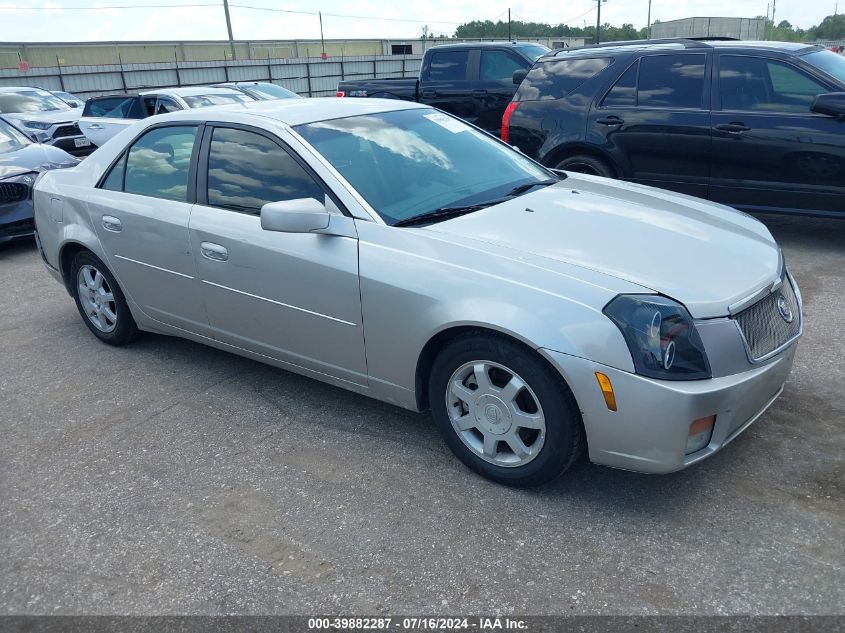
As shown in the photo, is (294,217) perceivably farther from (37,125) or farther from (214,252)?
(37,125)

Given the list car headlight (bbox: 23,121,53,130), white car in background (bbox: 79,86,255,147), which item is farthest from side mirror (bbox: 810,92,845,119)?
car headlight (bbox: 23,121,53,130)

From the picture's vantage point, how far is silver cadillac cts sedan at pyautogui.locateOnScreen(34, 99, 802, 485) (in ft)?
9.12

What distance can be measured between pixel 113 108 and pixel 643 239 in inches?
486

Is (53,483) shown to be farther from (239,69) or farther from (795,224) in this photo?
Result: (239,69)

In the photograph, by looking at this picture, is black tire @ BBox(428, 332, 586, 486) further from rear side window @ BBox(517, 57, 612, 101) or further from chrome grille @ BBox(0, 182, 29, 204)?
chrome grille @ BBox(0, 182, 29, 204)

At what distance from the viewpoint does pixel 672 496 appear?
10.1ft

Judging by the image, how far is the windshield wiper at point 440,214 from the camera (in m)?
3.44

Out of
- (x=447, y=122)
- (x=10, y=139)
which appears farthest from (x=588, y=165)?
(x=10, y=139)

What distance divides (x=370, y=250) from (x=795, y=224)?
219 inches

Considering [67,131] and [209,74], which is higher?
[209,74]

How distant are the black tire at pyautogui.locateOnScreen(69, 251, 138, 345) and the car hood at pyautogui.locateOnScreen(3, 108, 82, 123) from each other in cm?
1016

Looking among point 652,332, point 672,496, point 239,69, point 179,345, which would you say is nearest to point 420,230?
point 652,332

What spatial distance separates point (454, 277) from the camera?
3.08 metres

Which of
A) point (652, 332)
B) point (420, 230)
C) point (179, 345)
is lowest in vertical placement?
point (179, 345)
